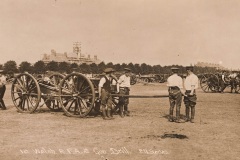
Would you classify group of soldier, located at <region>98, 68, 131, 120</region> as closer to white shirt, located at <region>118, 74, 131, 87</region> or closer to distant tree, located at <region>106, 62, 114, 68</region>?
white shirt, located at <region>118, 74, 131, 87</region>

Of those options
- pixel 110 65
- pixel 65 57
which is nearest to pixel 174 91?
pixel 110 65

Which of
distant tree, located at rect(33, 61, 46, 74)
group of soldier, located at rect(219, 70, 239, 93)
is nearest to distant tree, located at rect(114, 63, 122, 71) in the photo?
distant tree, located at rect(33, 61, 46, 74)

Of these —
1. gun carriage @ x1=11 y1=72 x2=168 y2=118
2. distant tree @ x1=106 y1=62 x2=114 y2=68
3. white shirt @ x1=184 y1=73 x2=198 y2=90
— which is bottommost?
gun carriage @ x1=11 y1=72 x2=168 y2=118

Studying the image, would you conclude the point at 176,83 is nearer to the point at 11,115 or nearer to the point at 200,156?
the point at 200,156

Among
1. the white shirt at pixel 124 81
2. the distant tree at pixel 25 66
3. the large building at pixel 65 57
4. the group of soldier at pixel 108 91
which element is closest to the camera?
the group of soldier at pixel 108 91

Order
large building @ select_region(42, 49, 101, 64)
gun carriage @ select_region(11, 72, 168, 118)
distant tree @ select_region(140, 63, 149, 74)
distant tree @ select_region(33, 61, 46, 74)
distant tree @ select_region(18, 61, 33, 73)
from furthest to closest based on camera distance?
large building @ select_region(42, 49, 101, 64) < distant tree @ select_region(18, 61, 33, 73) < distant tree @ select_region(33, 61, 46, 74) < distant tree @ select_region(140, 63, 149, 74) < gun carriage @ select_region(11, 72, 168, 118)

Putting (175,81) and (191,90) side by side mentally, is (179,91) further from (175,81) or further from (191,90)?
(191,90)

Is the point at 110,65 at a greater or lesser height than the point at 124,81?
greater

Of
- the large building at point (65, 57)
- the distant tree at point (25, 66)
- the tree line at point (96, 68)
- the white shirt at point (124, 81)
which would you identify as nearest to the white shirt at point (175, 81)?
the white shirt at point (124, 81)

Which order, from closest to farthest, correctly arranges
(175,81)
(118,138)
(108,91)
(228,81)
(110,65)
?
1. (118,138)
2. (175,81)
3. (108,91)
4. (228,81)
5. (110,65)

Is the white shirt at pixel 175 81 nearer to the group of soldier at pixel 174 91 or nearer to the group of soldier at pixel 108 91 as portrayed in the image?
the group of soldier at pixel 174 91

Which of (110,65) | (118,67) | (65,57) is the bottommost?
(118,67)
